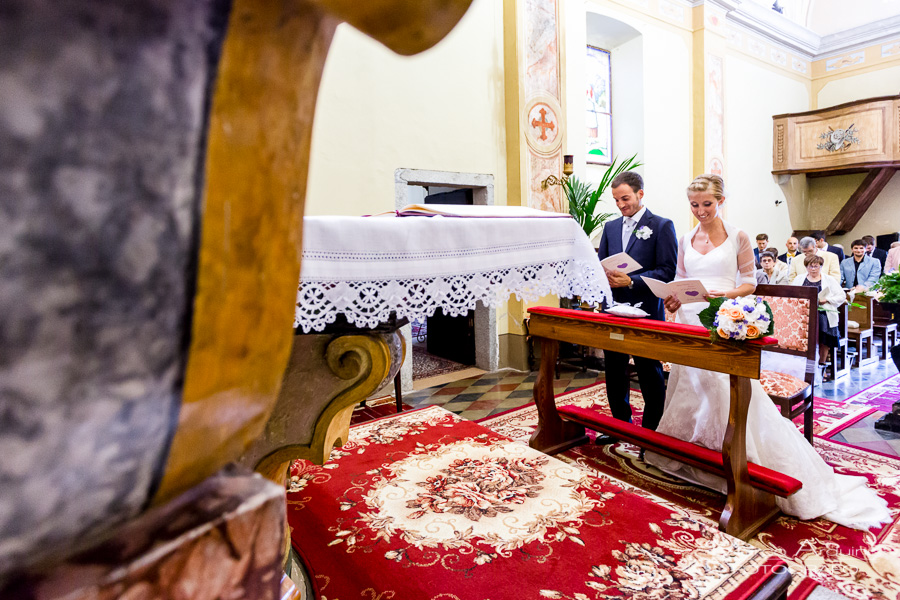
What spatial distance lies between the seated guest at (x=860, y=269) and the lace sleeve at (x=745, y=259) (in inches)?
234

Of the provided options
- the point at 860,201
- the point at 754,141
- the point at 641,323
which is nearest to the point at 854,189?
the point at 860,201

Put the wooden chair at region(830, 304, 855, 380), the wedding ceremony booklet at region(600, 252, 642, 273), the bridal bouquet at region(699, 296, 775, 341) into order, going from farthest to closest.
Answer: the wooden chair at region(830, 304, 855, 380) < the wedding ceremony booklet at region(600, 252, 642, 273) < the bridal bouquet at region(699, 296, 775, 341)

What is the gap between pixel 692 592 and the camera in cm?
171

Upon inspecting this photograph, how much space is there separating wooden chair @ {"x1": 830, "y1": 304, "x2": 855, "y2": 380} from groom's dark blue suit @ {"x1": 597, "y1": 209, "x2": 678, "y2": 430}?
317 centimetres

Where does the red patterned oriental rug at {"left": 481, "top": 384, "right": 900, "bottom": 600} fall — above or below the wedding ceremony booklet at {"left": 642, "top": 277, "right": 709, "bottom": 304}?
below

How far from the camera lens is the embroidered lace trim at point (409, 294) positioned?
1238mm

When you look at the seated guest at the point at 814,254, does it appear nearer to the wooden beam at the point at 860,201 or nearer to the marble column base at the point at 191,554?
the wooden beam at the point at 860,201

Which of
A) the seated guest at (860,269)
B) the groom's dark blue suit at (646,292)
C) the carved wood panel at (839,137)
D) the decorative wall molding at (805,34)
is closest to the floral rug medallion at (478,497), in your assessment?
the groom's dark blue suit at (646,292)

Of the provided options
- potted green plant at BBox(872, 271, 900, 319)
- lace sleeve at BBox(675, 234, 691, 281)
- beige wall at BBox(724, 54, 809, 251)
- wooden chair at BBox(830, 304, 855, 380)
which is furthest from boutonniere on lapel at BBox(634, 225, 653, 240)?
beige wall at BBox(724, 54, 809, 251)

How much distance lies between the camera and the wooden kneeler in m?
2.35

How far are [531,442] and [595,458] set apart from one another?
0.42 m

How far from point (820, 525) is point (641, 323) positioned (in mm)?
1254

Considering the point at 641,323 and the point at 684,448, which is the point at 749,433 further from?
the point at 641,323

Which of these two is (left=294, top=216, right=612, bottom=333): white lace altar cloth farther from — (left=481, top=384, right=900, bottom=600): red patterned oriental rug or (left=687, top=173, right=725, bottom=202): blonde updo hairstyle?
(left=687, top=173, right=725, bottom=202): blonde updo hairstyle
